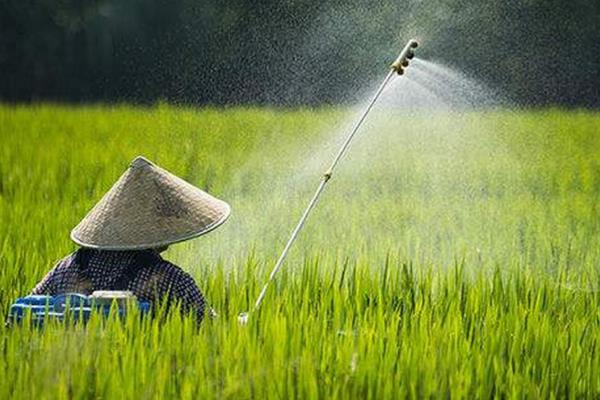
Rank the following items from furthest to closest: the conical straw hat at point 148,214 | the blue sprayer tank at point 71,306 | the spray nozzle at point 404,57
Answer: the spray nozzle at point 404,57, the conical straw hat at point 148,214, the blue sprayer tank at point 71,306

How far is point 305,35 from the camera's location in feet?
67.3

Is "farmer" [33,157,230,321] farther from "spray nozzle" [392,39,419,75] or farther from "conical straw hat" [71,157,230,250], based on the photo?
"spray nozzle" [392,39,419,75]

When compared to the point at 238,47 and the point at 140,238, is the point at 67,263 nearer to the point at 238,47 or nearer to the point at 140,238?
the point at 140,238

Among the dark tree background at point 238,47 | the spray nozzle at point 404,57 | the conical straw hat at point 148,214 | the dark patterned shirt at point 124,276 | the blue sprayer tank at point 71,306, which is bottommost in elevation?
the blue sprayer tank at point 71,306

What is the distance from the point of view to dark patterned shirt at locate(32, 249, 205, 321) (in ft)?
13.1

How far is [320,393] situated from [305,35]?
17.1 m

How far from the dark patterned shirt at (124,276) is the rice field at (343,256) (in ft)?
0.31

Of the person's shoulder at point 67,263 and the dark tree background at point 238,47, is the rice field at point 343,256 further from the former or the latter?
the dark tree background at point 238,47

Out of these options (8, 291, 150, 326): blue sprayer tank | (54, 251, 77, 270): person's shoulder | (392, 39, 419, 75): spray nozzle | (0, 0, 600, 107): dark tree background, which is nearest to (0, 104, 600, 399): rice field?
(8, 291, 150, 326): blue sprayer tank

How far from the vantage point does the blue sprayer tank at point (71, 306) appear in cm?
386

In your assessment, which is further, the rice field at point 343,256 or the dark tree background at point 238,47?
the dark tree background at point 238,47

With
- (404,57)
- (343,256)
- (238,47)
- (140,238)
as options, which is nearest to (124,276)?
(140,238)

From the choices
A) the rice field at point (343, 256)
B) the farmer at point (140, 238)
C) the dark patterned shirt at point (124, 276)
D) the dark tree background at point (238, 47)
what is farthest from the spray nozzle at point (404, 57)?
the dark tree background at point (238, 47)

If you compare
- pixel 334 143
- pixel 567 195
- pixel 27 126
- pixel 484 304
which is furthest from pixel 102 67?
pixel 484 304
